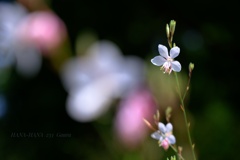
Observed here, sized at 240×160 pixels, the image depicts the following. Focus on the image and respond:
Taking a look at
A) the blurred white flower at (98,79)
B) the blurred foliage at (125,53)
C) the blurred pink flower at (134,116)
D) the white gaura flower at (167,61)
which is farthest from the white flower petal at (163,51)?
the blurred foliage at (125,53)

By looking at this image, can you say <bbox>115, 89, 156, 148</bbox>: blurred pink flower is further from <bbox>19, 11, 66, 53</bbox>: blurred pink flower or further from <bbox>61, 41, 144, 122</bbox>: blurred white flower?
<bbox>19, 11, 66, 53</bbox>: blurred pink flower

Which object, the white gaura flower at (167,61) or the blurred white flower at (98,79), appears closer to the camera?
the white gaura flower at (167,61)

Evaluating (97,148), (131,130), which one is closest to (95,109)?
(131,130)

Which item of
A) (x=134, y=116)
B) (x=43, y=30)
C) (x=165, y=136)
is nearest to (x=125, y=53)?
(x=43, y=30)

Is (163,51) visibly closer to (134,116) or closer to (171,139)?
(171,139)

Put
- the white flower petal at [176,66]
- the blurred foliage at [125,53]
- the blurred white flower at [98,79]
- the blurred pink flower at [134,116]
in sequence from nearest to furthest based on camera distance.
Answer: the white flower petal at [176,66], the blurred pink flower at [134,116], the blurred white flower at [98,79], the blurred foliage at [125,53]

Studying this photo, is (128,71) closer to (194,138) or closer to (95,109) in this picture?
(95,109)

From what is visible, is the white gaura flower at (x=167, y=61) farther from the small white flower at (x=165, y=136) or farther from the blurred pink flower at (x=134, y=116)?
the blurred pink flower at (x=134, y=116)

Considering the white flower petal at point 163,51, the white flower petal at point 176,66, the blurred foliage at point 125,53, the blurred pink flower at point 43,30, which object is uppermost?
the white flower petal at point 163,51
